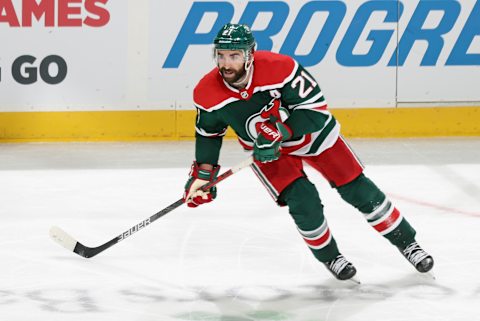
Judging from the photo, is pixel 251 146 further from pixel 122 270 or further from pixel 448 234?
pixel 448 234

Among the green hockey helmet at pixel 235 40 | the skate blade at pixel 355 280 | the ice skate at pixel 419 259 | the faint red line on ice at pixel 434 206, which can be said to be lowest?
the skate blade at pixel 355 280

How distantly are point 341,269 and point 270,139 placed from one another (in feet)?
1.60

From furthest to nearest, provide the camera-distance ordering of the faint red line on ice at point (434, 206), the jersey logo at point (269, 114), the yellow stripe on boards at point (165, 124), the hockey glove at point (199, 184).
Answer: the yellow stripe on boards at point (165, 124)
the faint red line on ice at point (434, 206)
the hockey glove at point (199, 184)
the jersey logo at point (269, 114)

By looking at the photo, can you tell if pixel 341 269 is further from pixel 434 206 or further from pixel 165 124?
pixel 165 124

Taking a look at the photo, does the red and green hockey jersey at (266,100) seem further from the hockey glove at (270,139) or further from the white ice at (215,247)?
the white ice at (215,247)

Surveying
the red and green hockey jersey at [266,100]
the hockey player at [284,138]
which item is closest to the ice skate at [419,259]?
the hockey player at [284,138]

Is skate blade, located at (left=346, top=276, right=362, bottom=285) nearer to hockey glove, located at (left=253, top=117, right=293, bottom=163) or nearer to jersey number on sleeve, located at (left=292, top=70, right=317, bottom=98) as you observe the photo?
hockey glove, located at (left=253, top=117, right=293, bottom=163)

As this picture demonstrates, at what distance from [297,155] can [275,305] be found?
0.48 m

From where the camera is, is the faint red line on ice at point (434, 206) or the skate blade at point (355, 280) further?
the faint red line on ice at point (434, 206)

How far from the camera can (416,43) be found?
6113mm

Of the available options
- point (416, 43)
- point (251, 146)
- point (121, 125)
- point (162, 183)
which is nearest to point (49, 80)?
point (121, 125)

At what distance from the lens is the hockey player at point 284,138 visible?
3.11 m

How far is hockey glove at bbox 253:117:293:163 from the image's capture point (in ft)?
10.1

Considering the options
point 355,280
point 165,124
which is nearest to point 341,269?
point 355,280
